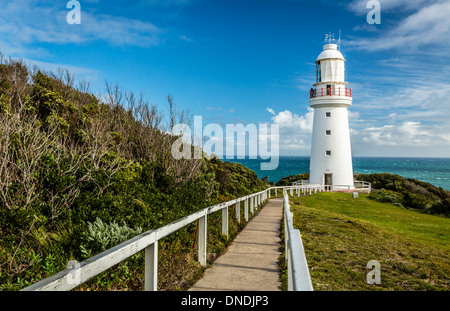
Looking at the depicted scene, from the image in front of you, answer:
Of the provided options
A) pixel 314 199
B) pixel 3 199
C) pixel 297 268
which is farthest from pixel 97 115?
pixel 314 199

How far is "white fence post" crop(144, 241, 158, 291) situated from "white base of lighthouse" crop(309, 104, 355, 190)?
2795cm

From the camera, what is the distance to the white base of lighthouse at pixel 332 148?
98.8ft

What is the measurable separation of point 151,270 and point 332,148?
2873 centimetres

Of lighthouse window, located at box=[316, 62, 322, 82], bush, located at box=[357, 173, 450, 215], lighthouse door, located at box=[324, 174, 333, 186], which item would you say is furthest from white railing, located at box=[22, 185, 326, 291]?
lighthouse window, located at box=[316, 62, 322, 82]

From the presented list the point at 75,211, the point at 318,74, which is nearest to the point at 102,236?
the point at 75,211

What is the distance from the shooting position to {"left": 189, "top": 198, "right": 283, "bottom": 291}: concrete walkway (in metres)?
4.89

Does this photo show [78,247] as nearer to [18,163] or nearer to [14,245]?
[14,245]

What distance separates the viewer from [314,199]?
23.1 m

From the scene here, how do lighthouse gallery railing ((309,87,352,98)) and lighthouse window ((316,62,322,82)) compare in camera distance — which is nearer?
lighthouse gallery railing ((309,87,352,98))

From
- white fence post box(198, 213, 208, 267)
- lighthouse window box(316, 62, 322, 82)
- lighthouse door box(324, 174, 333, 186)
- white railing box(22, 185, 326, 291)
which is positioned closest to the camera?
white railing box(22, 185, 326, 291)

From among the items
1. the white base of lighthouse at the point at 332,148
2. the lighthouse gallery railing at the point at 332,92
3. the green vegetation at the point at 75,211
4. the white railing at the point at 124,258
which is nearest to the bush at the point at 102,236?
the green vegetation at the point at 75,211

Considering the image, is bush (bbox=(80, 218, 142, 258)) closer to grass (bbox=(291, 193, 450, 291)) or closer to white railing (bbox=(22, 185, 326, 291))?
white railing (bbox=(22, 185, 326, 291))
